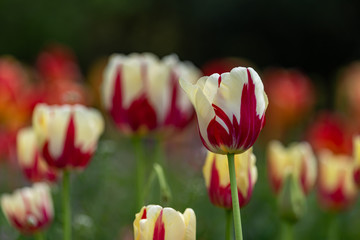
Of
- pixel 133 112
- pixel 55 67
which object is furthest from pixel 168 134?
pixel 55 67

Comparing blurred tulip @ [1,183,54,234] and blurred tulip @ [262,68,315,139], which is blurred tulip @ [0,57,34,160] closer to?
blurred tulip @ [1,183,54,234]

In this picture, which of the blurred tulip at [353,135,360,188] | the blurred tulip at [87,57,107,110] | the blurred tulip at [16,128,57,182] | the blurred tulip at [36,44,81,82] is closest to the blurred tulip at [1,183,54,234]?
the blurred tulip at [16,128,57,182]

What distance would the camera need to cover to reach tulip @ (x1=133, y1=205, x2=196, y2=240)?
40.0 inches

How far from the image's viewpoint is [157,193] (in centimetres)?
294

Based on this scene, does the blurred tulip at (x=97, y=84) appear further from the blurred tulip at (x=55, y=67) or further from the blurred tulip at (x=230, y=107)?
the blurred tulip at (x=230, y=107)

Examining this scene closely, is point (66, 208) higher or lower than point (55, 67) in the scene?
lower

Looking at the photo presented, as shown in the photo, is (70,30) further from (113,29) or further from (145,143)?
(145,143)

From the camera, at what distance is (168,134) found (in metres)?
1.71

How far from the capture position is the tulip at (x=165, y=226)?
1.02m

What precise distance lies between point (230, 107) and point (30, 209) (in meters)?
0.51

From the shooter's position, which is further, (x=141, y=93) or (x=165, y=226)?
(x=141, y=93)

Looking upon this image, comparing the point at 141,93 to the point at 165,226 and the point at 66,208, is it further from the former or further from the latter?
the point at 165,226

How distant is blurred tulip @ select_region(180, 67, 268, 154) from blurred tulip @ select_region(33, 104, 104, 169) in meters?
0.41

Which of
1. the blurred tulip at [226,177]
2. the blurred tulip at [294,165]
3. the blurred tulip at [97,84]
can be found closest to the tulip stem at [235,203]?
the blurred tulip at [226,177]
